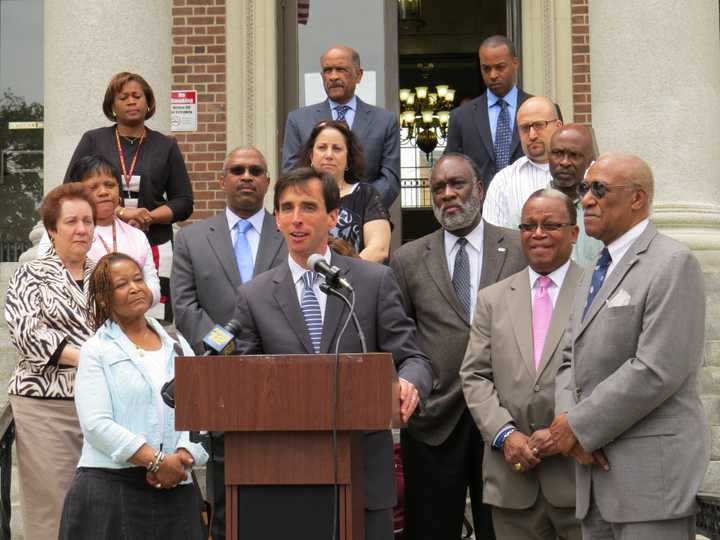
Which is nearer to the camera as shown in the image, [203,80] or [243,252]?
[243,252]

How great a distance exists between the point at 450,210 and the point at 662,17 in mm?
4220

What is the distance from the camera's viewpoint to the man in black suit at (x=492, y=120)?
8.12 m

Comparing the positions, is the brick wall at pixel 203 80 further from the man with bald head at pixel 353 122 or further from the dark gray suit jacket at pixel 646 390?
the dark gray suit jacket at pixel 646 390

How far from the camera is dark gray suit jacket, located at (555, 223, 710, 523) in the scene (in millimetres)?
4945

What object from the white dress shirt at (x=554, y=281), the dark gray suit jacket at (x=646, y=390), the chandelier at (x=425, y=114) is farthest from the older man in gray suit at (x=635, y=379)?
the chandelier at (x=425, y=114)

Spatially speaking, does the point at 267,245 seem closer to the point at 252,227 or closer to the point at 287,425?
the point at 252,227

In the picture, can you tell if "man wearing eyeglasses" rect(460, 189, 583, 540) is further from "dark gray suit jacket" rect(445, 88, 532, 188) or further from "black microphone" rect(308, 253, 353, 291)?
"dark gray suit jacket" rect(445, 88, 532, 188)

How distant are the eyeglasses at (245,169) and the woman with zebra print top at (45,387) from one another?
105 centimetres

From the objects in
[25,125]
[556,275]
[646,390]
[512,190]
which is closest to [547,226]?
[556,275]

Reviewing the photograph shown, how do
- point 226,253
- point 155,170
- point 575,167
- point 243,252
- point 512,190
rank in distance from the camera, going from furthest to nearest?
point 155,170
point 512,190
point 575,167
point 243,252
point 226,253

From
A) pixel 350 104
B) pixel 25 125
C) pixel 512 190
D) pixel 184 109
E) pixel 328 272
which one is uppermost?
pixel 25 125

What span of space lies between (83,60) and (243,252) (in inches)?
154

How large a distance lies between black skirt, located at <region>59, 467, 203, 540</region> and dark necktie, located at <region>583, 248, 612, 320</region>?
201cm

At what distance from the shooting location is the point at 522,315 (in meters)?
6.07
